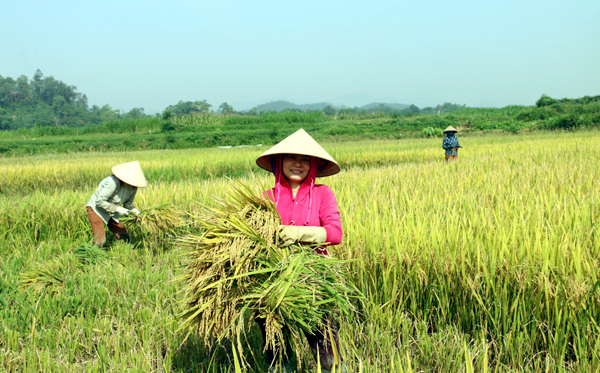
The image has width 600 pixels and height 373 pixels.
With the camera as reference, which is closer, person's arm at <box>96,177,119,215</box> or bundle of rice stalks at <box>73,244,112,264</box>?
bundle of rice stalks at <box>73,244,112,264</box>

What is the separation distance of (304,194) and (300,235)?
339mm

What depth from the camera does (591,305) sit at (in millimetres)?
1645

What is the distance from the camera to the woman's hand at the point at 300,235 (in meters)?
1.49

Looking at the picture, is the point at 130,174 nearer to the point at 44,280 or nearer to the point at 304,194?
the point at 44,280

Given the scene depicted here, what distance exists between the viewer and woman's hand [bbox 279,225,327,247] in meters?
1.49

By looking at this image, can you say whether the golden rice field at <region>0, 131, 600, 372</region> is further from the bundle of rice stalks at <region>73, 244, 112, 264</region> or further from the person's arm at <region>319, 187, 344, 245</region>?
the person's arm at <region>319, 187, 344, 245</region>

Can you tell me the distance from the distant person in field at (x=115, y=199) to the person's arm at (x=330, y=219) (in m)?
2.29

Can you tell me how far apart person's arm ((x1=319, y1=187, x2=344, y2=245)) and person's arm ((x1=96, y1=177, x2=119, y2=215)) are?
8.32ft

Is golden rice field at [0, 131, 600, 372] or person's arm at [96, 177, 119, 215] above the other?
person's arm at [96, 177, 119, 215]

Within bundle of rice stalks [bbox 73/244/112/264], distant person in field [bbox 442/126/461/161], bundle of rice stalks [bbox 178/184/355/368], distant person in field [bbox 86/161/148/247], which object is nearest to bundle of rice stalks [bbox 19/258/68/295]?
bundle of rice stalks [bbox 73/244/112/264]

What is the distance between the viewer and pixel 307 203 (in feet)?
5.91

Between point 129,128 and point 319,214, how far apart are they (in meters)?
26.3

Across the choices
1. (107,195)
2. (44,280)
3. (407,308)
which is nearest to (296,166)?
(407,308)

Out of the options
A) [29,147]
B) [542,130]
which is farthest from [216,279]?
[542,130]
